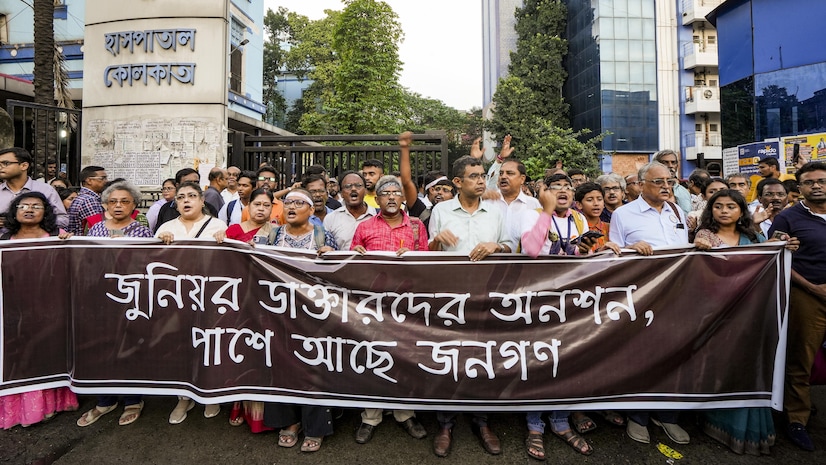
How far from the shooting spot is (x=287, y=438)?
10.7ft

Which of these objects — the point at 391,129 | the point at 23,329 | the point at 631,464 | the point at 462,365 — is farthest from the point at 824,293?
the point at 391,129

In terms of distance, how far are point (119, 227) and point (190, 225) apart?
65 cm

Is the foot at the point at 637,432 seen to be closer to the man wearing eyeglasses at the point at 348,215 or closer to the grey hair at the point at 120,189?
the man wearing eyeglasses at the point at 348,215

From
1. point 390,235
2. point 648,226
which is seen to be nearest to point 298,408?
point 390,235

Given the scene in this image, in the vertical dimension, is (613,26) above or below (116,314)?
above

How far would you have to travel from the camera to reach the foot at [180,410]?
3.54 meters

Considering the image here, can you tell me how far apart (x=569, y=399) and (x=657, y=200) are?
177 centimetres

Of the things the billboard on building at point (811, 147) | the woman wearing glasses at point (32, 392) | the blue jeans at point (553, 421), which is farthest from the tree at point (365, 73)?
the blue jeans at point (553, 421)

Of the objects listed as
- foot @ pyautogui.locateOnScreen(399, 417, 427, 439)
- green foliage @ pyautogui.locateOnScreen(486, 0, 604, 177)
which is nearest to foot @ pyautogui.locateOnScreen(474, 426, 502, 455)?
foot @ pyautogui.locateOnScreen(399, 417, 427, 439)

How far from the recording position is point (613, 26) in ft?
99.0

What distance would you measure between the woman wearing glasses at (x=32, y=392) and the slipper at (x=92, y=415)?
0.27 meters

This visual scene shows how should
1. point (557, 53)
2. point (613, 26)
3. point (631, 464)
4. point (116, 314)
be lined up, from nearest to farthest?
point (631, 464) → point (116, 314) → point (613, 26) → point (557, 53)

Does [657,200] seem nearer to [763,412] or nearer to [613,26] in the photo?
[763,412]

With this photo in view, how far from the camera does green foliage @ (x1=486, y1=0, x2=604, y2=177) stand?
98.8 feet
